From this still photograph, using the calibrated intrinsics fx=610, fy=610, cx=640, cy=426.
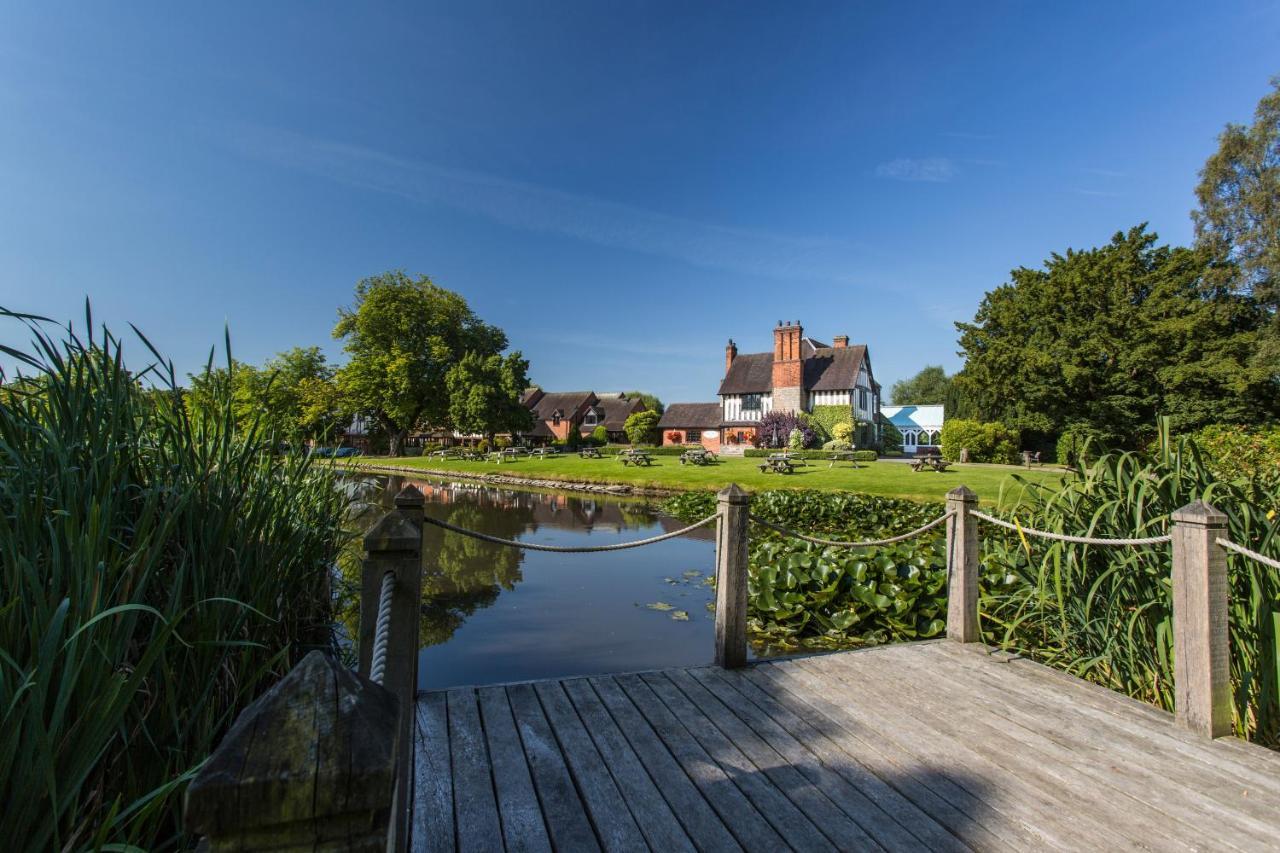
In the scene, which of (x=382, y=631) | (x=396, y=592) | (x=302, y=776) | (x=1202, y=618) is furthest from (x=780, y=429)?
(x=302, y=776)

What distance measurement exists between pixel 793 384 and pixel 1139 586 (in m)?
40.5

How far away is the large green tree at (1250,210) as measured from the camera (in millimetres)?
20219

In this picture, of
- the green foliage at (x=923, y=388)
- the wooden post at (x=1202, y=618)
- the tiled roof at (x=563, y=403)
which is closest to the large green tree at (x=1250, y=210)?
the wooden post at (x=1202, y=618)

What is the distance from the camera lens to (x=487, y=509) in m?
17.1

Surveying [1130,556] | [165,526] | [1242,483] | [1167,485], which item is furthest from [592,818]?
[1242,483]

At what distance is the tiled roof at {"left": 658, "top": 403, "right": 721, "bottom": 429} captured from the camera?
52.8 metres

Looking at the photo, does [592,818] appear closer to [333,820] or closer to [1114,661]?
[333,820]

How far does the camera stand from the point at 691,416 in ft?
177

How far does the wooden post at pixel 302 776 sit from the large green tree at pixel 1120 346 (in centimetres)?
3013

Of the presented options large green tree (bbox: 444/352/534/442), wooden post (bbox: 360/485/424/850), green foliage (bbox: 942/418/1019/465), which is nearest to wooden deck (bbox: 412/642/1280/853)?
wooden post (bbox: 360/485/424/850)

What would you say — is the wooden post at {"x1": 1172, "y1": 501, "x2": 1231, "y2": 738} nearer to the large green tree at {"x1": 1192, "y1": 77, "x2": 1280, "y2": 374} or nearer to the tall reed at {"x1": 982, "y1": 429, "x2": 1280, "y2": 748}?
the tall reed at {"x1": 982, "y1": 429, "x2": 1280, "y2": 748}

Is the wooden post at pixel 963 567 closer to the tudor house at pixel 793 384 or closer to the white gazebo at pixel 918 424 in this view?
the tudor house at pixel 793 384

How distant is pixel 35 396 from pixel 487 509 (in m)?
15.3

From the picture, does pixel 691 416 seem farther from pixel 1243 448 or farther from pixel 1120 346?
pixel 1243 448
